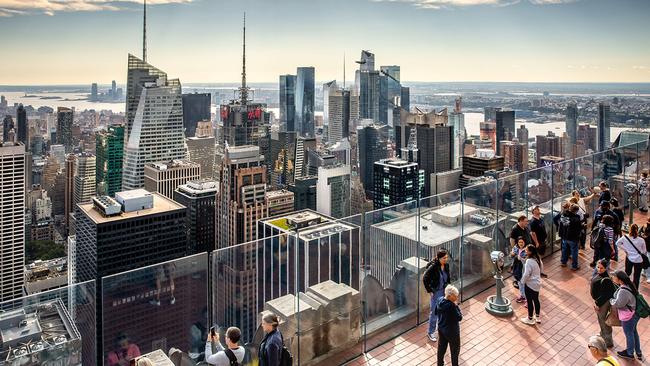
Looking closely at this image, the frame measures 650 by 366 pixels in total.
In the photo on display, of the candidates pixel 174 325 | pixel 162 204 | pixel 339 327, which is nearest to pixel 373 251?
pixel 339 327

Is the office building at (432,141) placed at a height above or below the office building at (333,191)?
above

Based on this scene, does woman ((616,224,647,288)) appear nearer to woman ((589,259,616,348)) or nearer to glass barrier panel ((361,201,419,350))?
woman ((589,259,616,348))

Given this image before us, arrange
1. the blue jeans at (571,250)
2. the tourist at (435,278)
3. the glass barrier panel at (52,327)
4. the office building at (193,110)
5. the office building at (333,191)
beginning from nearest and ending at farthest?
the glass barrier panel at (52,327) < the tourist at (435,278) < the blue jeans at (571,250) < the office building at (333,191) < the office building at (193,110)

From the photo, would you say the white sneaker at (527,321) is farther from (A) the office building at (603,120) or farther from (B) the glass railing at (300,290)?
(A) the office building at (603,120)

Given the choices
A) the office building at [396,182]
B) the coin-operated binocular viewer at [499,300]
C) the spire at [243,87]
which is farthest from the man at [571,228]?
the spire at [243,87]

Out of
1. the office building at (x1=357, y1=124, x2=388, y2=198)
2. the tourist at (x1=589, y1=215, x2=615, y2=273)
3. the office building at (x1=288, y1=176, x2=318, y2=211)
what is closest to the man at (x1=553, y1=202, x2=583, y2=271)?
the tourist at (x1=589, y1=215, x2=615, y2=273)

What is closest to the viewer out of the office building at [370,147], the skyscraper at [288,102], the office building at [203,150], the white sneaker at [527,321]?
the white sneaker at [527,321]

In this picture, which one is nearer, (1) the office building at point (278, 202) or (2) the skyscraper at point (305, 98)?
(1) the office building at point (278, 202)
